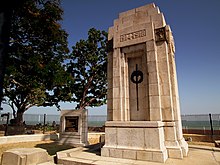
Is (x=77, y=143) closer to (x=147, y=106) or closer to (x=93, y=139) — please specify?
(x=93, y=139)

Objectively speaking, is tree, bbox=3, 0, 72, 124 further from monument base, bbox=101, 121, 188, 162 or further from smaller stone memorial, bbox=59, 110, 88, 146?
monument base, bbox=101, 121, 188, 162

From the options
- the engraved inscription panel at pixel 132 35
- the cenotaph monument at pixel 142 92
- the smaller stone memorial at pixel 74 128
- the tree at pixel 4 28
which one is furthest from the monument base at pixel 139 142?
the smaller stone memorial at pixel 74 128

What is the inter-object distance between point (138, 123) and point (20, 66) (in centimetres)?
1196

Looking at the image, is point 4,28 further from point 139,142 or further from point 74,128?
point 74,128

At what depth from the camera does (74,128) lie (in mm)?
13430

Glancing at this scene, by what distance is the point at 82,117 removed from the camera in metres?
13.2

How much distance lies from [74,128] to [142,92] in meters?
8.47

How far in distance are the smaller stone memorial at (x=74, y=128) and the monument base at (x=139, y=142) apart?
275 inches

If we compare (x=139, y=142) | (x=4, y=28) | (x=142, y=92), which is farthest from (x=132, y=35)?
(x=4, y=28)

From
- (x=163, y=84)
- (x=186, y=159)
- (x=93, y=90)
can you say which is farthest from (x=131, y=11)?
(x=93, y=90)

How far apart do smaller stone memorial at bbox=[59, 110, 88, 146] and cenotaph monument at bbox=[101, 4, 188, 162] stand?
21.6 ft

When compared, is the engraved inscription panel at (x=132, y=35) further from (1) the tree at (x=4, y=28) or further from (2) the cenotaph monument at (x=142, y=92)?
(1) the tree at (x=4, y=28)

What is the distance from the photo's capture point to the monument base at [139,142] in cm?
554

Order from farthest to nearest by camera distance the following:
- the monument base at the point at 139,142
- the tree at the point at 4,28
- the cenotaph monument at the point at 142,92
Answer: the cenotaph monument at the point at 142,92, the monument base at the point at 139,142, the tree at the point at 4,28
